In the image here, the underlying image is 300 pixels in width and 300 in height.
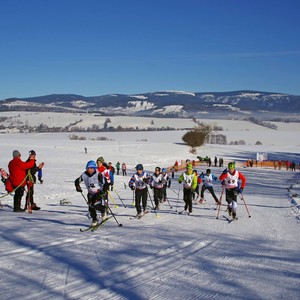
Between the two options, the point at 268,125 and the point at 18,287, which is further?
the point at 268,125

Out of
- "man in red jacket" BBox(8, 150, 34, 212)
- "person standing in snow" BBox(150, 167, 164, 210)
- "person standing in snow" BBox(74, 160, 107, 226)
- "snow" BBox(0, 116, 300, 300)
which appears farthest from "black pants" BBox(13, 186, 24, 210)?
"person standing in snow" BBox(150, 167, 164, 210)

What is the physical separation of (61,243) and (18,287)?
8.38ft

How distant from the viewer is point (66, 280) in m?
6.10

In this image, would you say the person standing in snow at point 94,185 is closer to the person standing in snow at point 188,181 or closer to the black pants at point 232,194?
the person standing in snow at point 188,181

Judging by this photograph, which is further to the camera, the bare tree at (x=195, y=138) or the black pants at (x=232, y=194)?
the bare tree at (x=195, y=138)

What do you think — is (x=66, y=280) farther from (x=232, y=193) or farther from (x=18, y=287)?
(x=232, y=193)

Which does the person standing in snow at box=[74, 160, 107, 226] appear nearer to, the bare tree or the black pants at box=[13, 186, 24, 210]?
the black pants at box=[13, 186, 24, 210]

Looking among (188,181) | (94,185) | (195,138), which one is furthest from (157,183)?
(195,138)

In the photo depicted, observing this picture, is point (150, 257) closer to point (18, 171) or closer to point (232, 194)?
point (232, 194)

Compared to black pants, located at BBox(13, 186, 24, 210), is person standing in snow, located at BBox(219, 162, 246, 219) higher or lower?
higher

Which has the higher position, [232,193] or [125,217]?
[232,193]

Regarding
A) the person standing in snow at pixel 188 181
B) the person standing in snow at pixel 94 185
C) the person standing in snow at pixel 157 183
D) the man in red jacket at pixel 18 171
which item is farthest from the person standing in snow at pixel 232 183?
the man in red jacket at pixel 18 171

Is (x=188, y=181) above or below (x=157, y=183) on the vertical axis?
above

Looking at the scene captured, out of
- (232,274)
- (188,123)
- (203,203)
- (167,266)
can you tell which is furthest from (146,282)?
(188,123)
